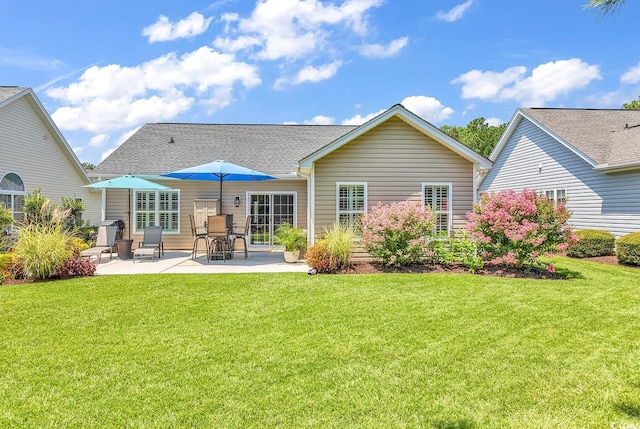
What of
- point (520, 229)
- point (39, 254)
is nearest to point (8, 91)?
point (39, 254)

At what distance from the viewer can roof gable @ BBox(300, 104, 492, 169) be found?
385 inches

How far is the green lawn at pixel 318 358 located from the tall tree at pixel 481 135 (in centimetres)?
2807

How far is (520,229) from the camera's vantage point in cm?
810

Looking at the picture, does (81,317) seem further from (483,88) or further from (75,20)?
(483,88)

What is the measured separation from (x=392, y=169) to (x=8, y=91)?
1490 centimetres

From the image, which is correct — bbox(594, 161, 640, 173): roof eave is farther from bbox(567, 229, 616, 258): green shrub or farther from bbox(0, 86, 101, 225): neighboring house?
bbox(0, 86, 101, 225): neighboring house

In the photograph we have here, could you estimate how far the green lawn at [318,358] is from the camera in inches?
109

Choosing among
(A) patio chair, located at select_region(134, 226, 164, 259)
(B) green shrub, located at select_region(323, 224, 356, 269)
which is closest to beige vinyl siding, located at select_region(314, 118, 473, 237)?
(B) green shrub, located at select_region(323, 224, 356, 269)

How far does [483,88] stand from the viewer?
22984mm

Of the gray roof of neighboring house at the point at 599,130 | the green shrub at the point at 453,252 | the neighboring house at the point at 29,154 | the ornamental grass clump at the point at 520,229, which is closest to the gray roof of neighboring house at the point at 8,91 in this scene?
the neighboring house at the point at 29,154

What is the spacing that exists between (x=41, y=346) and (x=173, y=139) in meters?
13.2

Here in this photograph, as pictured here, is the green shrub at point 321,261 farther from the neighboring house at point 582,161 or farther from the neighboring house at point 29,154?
the neighboring house at point 29,154

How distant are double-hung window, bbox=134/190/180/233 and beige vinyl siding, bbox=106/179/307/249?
0.22 metres

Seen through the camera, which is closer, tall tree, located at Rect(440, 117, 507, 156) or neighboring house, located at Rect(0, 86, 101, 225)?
neighboring house, located at Rect(0, 86, 101, 225)
